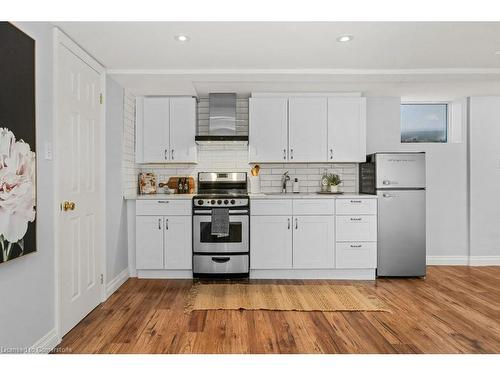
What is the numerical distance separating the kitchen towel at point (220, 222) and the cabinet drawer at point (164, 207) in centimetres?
33

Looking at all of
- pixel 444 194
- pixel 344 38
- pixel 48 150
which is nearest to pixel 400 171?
pixel 444 194

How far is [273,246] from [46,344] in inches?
96.0

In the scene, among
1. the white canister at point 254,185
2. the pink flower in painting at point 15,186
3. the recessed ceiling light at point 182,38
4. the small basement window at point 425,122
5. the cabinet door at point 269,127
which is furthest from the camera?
the small basement window at point 425,122

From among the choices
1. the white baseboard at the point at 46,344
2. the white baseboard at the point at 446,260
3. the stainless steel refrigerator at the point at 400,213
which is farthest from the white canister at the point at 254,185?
the white baseboard at the point at 46,344

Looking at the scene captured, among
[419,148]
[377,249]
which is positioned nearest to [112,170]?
[377,249]

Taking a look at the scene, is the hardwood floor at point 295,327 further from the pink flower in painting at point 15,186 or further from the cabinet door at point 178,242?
the pink flower in painting at point 15,186

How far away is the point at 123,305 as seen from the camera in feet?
10.7

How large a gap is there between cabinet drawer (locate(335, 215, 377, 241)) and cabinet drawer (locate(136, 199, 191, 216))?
5.85ft

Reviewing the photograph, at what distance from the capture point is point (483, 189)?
4.70 m

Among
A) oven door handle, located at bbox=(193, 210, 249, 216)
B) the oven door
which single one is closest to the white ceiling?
oven door handle, located at bbox=(193, 210, 249, 216)

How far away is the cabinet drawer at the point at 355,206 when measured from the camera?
4.12 m

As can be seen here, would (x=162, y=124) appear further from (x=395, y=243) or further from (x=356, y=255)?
(x=395, y=243)

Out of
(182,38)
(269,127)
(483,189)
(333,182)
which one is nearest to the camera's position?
(182,38)

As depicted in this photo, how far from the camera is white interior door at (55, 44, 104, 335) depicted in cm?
260
